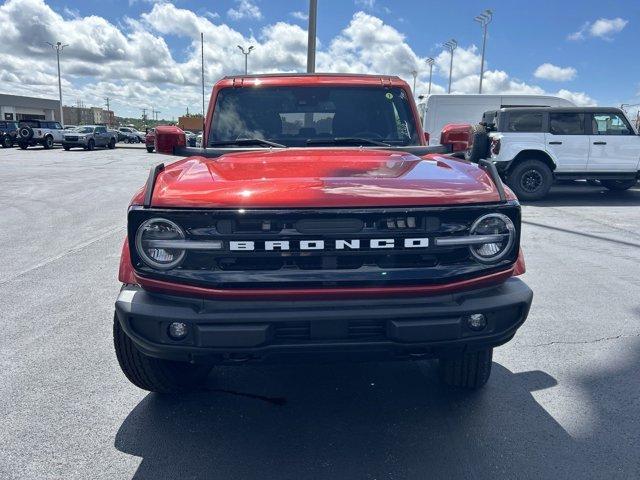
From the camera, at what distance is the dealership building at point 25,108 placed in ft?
208

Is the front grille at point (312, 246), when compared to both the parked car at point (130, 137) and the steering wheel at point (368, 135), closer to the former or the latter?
the steering wheel at point (368, 135)

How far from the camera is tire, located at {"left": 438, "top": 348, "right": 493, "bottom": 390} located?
2932 mm

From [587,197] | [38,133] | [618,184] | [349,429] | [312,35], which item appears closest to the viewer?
[349,429]

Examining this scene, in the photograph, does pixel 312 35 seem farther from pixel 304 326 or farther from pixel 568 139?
pixel 304 326

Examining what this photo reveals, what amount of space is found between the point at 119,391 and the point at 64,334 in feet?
3.55

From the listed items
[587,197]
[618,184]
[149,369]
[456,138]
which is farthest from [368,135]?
[618,184]

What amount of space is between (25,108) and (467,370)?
7852 centimetres

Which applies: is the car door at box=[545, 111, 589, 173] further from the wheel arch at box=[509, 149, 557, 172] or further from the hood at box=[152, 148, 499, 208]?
the hood at box=[152, 148, 499, 208]

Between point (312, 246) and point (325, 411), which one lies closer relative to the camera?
point (312, 246)

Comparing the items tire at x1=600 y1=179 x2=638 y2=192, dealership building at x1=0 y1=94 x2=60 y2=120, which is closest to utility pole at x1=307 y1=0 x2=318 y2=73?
tire at x1=600 y1=179 x2=638 y2=192

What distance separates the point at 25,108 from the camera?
68.6 meters

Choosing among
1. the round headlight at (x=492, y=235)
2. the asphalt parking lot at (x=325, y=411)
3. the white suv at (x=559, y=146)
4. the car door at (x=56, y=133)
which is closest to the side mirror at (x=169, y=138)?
the asphalt parking lot at (x=325, y=411)

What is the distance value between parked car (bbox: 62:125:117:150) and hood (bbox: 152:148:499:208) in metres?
32.2

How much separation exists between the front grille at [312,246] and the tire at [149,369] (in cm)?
63
